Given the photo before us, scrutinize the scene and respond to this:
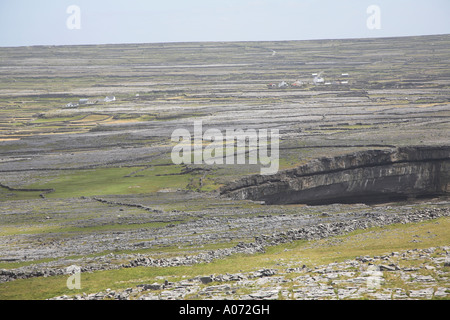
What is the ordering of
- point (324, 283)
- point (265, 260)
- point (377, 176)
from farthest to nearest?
1. point (377, 176)
2. point (265, 260)
3. point (324, 283)

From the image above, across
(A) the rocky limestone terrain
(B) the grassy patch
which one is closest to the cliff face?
(B) the grassy patch

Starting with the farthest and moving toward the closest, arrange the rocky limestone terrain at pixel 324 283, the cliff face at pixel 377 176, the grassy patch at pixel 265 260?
the cliff face at pixel 377 176 → the grassy patch at pixel 265 260 → the rocky limestone terrain at pixel 324 283

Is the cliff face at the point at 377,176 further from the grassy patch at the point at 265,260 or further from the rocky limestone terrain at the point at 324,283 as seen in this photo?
the rocky limestone terrain at the point at 324,283

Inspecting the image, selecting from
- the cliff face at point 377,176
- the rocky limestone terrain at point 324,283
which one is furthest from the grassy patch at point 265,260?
the cliff face at point 377,176

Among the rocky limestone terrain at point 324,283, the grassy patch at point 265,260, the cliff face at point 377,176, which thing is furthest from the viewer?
the cliff face at point 377,176

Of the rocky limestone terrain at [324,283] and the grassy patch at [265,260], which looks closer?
the rocky limestone terrain at [324,283]

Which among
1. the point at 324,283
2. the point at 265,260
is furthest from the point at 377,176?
the point at 324,283

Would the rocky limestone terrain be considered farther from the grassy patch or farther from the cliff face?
the cliff face

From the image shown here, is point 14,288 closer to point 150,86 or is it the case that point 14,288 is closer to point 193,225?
point 193,225

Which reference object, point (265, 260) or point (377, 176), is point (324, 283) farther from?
point (377, 176)
